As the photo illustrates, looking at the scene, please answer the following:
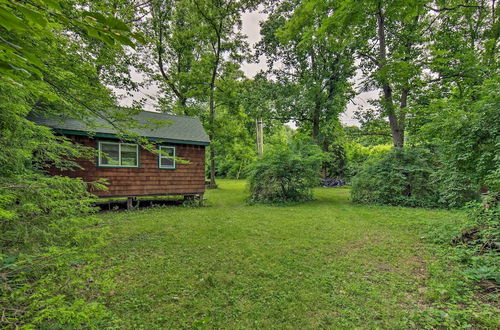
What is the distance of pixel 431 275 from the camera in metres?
3.03

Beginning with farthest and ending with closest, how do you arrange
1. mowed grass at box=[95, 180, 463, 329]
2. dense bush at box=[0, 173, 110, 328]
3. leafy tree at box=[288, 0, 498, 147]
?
1. leafy tree at box=[288, 0, 498, 147]
2. mowed grass at box=[95, 180, 463, 329]
3. dense bush at box=[0, 173, 110, 328]

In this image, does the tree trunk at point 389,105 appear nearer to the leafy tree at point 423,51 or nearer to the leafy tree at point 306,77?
the leafy tree at point 423,51

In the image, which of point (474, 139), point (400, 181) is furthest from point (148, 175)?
point (400, 181)

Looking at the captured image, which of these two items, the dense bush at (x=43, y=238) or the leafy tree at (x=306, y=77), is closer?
the dense bush at (x=43, y=238)

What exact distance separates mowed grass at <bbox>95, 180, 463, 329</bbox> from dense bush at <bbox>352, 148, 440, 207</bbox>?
2183 millimetres

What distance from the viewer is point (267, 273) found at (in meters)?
3.26

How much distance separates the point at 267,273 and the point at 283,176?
6353 mm

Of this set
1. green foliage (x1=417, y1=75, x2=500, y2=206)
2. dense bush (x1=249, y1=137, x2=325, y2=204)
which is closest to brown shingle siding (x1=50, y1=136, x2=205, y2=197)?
dense bush (x1=249, y1=137, x2=325, y2=204)

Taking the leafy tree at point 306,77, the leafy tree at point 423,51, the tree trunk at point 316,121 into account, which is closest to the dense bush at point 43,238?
the leafy tree at point 423,51

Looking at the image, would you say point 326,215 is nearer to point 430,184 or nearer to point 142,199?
point 430,184

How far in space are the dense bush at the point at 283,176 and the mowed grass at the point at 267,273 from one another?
335cm

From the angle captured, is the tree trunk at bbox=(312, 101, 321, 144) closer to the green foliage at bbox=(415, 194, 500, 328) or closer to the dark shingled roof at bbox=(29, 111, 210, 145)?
the dark shingled roof at bbox=(29, 111, 210, 145)

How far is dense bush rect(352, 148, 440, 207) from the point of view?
7852 mm

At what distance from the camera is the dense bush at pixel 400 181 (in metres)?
7.85
